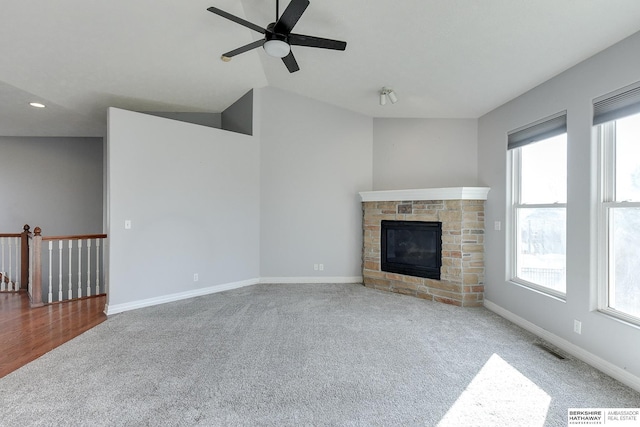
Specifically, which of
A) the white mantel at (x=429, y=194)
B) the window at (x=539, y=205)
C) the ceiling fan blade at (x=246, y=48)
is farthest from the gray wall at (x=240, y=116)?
the window at (x=539, y=205)

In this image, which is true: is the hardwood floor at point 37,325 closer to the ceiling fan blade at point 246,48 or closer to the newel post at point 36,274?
the newel post at point 36,274

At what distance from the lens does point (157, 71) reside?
412 centimetres

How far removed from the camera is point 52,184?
6.71m

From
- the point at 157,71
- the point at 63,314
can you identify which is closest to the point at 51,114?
the point at 157,71

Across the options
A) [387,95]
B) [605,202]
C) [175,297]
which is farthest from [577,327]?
[175,297]

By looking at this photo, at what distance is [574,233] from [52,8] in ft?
18.1

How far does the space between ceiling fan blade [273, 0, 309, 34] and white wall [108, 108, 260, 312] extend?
7.85 feet

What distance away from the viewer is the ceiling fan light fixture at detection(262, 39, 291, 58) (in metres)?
2.60

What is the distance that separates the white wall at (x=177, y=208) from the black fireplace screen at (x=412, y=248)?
Result: 221 centimetres

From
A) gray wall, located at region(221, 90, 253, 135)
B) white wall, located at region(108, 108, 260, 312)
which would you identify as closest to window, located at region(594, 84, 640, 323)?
white wall, located at region(108, 108, 260, 312)

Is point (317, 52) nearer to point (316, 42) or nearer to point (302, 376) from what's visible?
point (316, 42)

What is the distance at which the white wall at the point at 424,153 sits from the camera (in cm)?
450

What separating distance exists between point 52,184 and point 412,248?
793 cm

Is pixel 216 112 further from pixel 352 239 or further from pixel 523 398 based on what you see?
pixel 523 398
